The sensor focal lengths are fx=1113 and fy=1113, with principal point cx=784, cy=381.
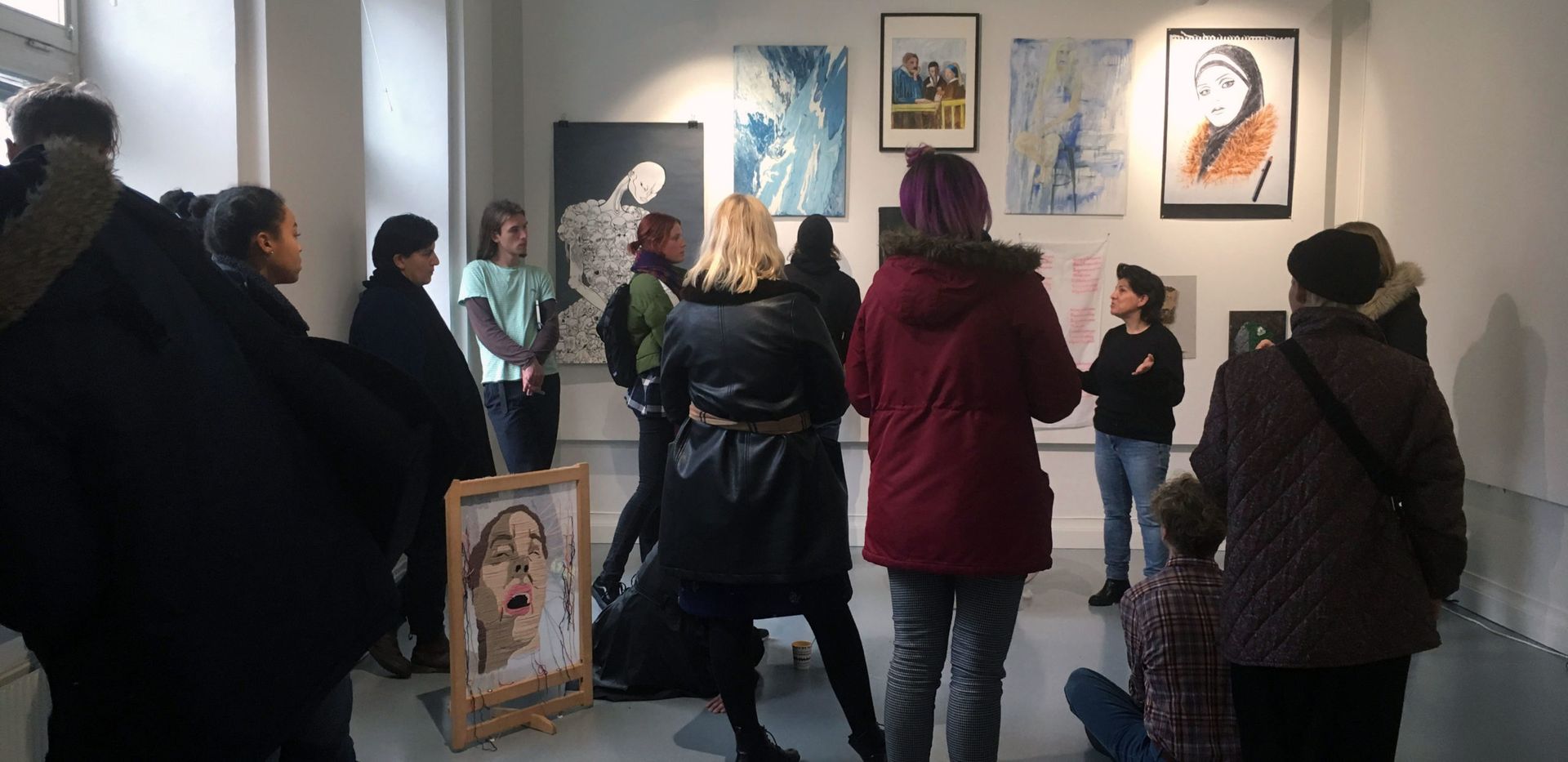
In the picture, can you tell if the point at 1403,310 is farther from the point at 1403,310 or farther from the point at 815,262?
the point at 815,262

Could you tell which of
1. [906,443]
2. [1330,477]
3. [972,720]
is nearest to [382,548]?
[906,443]

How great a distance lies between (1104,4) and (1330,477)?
4441 mm

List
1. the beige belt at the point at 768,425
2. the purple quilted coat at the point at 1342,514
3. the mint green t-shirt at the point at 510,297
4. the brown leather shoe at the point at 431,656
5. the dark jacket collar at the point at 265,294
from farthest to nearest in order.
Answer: the mint green t-shirt at the point at 510,297
the brown leather shoe at the point at 431,656
the beige belt at the point at 768,425
the purple quilted coat at the point at 1342,514
the dark jacket collar at the point at 265,294

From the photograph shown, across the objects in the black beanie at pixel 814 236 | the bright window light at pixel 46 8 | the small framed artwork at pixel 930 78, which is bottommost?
the black beanie at pixel 814 236

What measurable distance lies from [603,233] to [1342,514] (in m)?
4.46

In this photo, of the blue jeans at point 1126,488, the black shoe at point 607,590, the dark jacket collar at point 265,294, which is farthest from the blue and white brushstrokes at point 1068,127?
the dark jacket collar at point 265,294

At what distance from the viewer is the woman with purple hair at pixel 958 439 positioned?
2285mm

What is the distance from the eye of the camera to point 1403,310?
405cm

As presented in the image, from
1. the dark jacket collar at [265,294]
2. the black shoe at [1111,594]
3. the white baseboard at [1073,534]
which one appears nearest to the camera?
the dark jacket collar at [265,294]

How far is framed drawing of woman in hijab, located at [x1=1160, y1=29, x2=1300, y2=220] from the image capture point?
5797 mm

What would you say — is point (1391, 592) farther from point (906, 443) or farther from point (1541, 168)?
point (1541, 168)

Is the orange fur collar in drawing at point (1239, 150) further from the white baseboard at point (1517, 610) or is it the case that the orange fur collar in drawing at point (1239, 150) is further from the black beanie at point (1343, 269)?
the black beanie at point (1343, 269)

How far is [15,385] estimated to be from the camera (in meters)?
1.09

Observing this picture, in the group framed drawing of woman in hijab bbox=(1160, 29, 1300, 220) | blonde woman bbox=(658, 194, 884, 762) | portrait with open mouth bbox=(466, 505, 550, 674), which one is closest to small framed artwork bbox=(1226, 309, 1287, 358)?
framed drawing of woman in hijab bbox=(1160, 29, 1300, 220)
